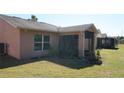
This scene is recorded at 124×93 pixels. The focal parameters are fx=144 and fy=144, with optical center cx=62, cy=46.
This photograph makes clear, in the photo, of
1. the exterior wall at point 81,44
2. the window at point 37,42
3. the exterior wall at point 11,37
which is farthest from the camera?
the exterior wall at point 81,44

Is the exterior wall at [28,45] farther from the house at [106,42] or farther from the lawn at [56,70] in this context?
the house at [106,42]

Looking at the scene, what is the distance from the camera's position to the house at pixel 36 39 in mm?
12168

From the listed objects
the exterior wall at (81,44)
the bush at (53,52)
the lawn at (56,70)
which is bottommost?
the lawn at (56,70)

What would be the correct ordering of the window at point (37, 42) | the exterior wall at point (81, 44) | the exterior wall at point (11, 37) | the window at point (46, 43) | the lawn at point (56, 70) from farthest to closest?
the window at point (46, 43), the exterior wall at point (81, 44), the window at point (37, 42), the exterior wall at point (11, 37), the lawn at point (56, 70)

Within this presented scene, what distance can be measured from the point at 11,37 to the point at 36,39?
2242mm

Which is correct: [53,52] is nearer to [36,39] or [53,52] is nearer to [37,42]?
[37,42]

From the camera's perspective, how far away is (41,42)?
14.1 meters

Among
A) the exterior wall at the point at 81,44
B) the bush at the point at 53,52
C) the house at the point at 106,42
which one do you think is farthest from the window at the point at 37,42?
the house at the point at 106,42

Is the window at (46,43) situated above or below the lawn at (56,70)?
above

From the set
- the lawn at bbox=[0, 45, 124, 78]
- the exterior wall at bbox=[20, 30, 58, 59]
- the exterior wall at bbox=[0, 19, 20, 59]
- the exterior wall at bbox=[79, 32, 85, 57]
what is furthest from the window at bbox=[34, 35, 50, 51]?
the lawn at bbox=[0, 45, 124, 78]

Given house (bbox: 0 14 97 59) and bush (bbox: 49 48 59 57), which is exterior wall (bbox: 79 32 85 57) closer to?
house (bbox: 0 14 97 59)

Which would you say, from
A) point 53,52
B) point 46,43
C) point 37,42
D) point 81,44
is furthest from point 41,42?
point 81,44
